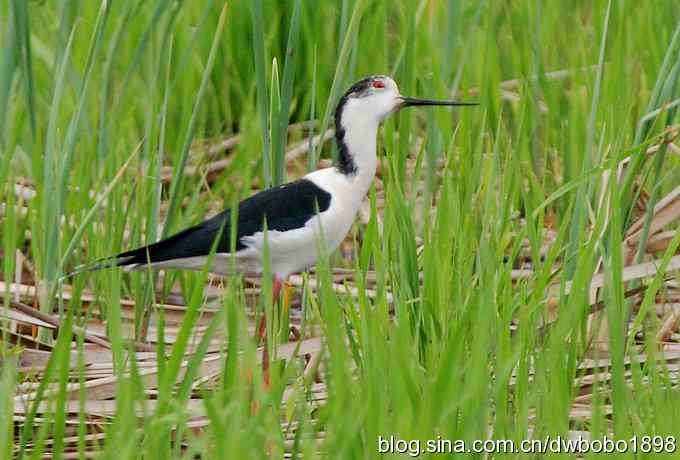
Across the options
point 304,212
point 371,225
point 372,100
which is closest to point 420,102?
point 372,100

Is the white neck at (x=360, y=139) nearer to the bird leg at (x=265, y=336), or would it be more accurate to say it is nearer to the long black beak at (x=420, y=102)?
the long black beak at (x=420, y=102)

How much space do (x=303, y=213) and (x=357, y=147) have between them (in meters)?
0.26

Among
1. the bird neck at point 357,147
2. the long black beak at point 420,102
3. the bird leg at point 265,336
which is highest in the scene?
the long black beak at point 420,102

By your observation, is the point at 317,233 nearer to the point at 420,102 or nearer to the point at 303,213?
the point at 303,213

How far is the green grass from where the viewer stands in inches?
76.0

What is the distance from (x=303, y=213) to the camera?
3.19m

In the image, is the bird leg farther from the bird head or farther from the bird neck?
the bird head

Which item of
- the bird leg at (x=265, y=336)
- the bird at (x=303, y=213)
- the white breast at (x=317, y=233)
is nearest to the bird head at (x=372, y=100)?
the bird at (x=303, y=213)

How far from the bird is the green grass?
0.06 m

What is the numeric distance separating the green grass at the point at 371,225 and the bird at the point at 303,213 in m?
0.06

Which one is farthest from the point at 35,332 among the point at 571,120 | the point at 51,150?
the point at 571,120

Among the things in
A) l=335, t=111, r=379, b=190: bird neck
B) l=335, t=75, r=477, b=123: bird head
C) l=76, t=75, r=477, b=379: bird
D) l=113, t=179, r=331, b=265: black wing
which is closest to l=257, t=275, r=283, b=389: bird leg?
l=76, t=75, r=477, b=379: bird

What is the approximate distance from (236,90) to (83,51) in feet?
1.55

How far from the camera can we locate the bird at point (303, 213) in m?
3.04
